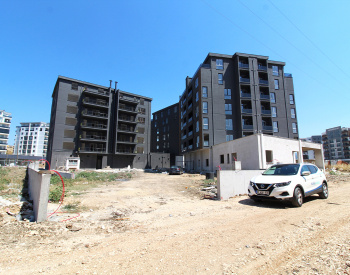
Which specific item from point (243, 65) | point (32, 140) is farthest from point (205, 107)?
point (32, 140)

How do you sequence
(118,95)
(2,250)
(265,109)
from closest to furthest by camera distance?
1. (2,250)
2. (265,109)
3. (118,95)

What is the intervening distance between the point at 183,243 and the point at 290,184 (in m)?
5.35

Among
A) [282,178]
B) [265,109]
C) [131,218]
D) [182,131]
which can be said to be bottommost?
[131,218]

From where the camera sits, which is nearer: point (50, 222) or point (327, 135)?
point (50, 222)

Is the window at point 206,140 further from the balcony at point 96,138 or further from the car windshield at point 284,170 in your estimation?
the car windshield at point 284,170

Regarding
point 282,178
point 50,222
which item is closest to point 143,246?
point 50,222

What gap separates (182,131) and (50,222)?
4553cm

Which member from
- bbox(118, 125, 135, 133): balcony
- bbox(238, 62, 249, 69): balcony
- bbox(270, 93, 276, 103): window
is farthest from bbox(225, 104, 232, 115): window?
bbox(118, 125, 135, 133): balcony

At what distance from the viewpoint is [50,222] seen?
5.60 metres

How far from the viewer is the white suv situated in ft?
23.6

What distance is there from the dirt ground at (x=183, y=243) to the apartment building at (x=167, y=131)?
2105 inches

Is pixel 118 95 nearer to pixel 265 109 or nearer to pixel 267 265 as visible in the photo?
pixel 265 109

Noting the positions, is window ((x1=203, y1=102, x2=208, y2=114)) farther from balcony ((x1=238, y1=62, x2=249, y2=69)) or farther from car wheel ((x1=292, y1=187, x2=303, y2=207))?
car wheel ((x1=292, y1=187, x2=303, y2=207))

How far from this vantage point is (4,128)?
11100cm
